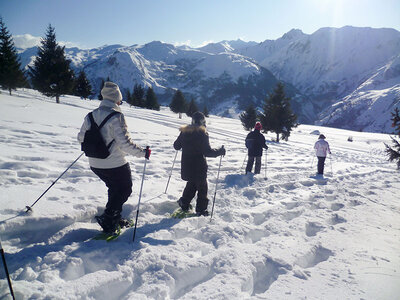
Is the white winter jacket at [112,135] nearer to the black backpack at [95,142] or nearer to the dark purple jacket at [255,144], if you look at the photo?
the black backpack at [95,142]

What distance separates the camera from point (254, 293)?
9.91ft

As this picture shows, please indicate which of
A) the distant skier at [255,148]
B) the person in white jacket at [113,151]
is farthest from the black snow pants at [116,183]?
the distant skier at [255,148]

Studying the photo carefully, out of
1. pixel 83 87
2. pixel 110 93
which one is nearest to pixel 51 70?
pixel 83 87

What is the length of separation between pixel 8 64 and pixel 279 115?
3401 cm

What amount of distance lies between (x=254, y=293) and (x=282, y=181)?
6.02 meters

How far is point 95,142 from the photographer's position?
11.1 feet

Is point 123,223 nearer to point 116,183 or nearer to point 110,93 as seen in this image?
point 116,183

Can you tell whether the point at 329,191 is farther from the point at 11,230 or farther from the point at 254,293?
the point at 11,230

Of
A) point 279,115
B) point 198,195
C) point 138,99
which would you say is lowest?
point 198,195

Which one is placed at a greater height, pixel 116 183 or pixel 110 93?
pixel 110 93

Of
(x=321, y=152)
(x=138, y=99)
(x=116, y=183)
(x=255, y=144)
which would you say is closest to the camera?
(x=116, y=183)

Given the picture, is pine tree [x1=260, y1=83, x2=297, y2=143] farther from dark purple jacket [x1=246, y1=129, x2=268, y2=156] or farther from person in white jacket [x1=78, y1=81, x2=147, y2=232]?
person in white jacket [x1=78, y1=81, x2=147, y2=232]

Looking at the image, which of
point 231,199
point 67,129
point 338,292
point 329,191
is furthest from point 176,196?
point 67,129

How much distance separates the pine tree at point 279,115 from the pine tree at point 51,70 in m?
26.0
